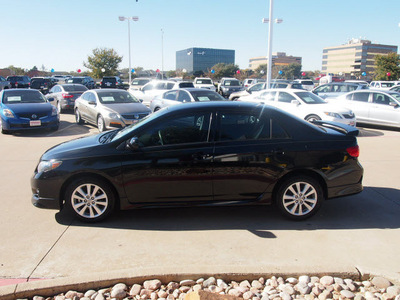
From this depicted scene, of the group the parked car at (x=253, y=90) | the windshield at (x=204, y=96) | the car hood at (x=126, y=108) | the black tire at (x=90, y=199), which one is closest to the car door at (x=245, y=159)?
the black tire at (x=90, y=199)

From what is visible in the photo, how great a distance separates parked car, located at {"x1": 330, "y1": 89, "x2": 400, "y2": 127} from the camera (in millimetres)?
12938

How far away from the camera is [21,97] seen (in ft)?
41.0

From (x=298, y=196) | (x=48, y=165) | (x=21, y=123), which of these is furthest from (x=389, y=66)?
(x=48, y=165)

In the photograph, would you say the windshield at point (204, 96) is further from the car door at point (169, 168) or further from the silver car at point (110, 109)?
the car door at point (169, 168)

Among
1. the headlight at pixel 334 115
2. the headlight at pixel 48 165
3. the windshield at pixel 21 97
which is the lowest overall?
the headlight at pixel 48 165

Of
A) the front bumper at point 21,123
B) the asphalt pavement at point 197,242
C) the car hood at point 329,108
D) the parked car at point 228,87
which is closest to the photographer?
the asphalt pavement at point 197,242

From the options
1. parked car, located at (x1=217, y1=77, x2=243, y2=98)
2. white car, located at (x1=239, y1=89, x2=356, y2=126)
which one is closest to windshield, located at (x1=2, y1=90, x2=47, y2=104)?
white car, located at (x1=239, y1=89, x2=356, y2=126)

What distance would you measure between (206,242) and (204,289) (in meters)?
0.95

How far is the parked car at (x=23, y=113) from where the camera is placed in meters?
11.3

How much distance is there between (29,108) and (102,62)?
42584mm

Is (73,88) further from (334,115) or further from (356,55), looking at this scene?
(356,55)

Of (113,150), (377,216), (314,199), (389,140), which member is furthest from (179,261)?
(389,140)

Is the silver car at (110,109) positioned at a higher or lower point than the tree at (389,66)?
lower

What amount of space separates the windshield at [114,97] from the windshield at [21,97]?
2353 mm
